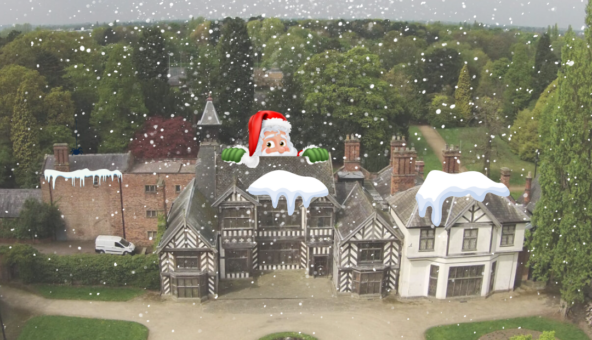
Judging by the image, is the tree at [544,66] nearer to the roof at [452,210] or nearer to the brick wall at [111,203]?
the roof at [452,210]

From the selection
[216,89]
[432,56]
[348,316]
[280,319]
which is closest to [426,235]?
[348,316]

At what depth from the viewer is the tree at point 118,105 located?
34844mm

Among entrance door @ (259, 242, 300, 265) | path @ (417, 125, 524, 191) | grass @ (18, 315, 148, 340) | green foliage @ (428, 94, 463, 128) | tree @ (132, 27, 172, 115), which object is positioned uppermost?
tree @ (132, 27, 172, 115)

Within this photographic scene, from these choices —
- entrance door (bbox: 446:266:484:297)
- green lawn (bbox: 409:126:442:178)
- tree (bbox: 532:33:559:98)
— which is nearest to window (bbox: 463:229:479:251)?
entrance door (bbox: 446:266:484:297)

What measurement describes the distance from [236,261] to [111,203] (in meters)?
8.39

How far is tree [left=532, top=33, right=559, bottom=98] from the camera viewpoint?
165ft

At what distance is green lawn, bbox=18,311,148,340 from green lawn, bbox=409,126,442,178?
998 inches

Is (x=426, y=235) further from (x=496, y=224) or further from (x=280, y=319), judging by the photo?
(x=280, y=319)

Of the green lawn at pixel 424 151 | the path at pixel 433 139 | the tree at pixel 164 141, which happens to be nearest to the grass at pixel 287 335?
the tree at pixel 164 141

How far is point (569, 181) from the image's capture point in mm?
20516

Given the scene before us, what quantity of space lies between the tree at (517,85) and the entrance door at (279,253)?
32.3m

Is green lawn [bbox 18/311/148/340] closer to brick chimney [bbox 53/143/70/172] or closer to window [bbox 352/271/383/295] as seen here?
brick chimney [bbox 53/143/70/172]

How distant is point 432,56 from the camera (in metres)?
55.2

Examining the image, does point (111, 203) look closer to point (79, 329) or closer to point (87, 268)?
point (87, 268)
